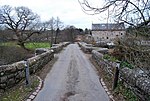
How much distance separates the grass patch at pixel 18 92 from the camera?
279 inches

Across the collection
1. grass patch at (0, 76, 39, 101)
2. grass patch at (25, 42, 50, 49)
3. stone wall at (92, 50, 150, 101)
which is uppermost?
Answer: stone wall at (92, 50, 150, 101)

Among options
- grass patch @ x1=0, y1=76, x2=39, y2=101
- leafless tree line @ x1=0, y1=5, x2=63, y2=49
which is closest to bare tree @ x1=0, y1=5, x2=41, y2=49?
leafless tree line @ x1=0, y1=5, x2=63, y2=49

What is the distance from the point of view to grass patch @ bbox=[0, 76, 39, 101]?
708 centimetres

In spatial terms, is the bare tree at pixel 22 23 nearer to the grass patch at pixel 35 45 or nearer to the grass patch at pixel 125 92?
the grass patch at pixel 35 45

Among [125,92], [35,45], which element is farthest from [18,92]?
[35,45]

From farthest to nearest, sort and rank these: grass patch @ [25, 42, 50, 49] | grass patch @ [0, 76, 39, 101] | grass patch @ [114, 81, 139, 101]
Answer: grass patch @ [25, 42, 50, 49] < grass patch @ [0, 76, 39, 101] < grass patch @ [114, 81, 139, 101]

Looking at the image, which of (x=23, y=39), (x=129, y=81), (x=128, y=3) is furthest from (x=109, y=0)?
(x=23, y=39)

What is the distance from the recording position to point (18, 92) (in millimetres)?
7719

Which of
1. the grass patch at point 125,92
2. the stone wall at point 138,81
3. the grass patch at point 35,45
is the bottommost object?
the grass patch at point 35,45

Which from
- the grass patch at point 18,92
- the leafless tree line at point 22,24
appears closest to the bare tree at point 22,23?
the leafless tree line at point 22,24

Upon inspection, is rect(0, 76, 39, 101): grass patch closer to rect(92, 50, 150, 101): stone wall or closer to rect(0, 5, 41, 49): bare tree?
rect(92, 50, 150, 101): stone wall

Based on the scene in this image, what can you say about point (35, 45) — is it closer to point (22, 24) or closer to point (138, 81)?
point (22, 24)

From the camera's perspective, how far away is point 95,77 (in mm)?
11180

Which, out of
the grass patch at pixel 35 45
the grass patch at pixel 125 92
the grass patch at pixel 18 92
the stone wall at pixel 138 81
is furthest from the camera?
the grass patch at pixel 35 45
